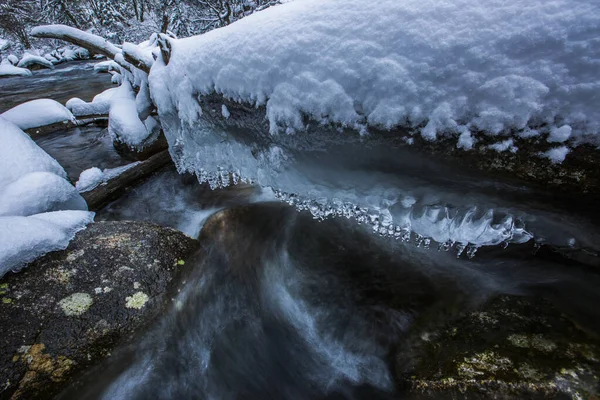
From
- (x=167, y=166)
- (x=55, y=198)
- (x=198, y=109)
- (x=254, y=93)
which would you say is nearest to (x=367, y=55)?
(x=254, y=93)

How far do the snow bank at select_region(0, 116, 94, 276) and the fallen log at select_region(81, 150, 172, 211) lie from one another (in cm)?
41

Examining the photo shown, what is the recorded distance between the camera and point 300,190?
2205 mm

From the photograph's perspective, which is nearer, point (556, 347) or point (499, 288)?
point (556, 347)

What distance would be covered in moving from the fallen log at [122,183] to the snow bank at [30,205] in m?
0.41

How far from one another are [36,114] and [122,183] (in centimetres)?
340

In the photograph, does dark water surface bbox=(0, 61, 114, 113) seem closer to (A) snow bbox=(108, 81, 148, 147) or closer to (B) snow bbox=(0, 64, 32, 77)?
(B) snow bbox=(0, 64, 32, 77)

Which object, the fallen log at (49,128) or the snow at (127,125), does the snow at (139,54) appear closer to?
the snow at (127,125)

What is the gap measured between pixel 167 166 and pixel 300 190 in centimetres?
341

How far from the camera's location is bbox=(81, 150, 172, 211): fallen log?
379 centimetres

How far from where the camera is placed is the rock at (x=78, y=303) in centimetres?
189

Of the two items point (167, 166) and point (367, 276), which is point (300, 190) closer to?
point (367, 276)

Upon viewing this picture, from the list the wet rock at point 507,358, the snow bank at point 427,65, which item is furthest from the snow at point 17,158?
the wet rock at point 507,358

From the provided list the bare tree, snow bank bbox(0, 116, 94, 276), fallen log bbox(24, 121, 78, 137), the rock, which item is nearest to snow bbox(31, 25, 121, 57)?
fallen log bbox(24, 121, 78, 137)

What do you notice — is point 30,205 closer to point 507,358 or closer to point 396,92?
point 396,92
